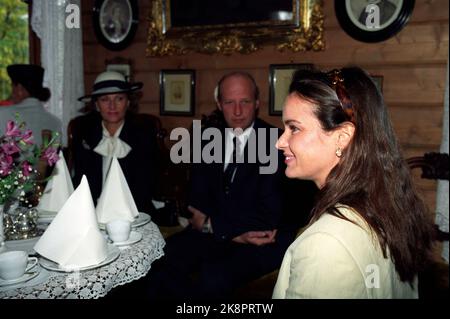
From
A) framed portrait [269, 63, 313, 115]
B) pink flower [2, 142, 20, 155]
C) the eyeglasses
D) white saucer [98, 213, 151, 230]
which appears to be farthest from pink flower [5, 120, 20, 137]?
framed portrait [269, 63, 313, 115]

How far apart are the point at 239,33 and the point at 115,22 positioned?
115 centimetres

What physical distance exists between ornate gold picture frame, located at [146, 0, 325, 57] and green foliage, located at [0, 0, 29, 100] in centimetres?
92

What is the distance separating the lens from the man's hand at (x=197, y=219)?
7.12 feet

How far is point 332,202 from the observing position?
91cm

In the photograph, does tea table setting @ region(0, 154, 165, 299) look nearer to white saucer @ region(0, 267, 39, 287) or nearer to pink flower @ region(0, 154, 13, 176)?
white saucer @ region(0, 267, 39, 287)

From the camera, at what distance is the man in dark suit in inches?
72.0

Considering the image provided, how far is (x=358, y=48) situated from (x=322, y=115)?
66.8 inches

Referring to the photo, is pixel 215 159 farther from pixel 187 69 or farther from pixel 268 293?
pixel 187 69

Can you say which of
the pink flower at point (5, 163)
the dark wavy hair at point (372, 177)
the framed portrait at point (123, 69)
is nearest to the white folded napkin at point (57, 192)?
the pink flower at point (5, 163)

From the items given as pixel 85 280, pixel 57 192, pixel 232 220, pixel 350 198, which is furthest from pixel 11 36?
pixel 350 198

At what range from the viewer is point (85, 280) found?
1111mm

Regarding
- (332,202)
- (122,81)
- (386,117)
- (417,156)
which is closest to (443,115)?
(417,156)

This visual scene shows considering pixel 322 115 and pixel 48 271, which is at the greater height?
pixel 322 115
